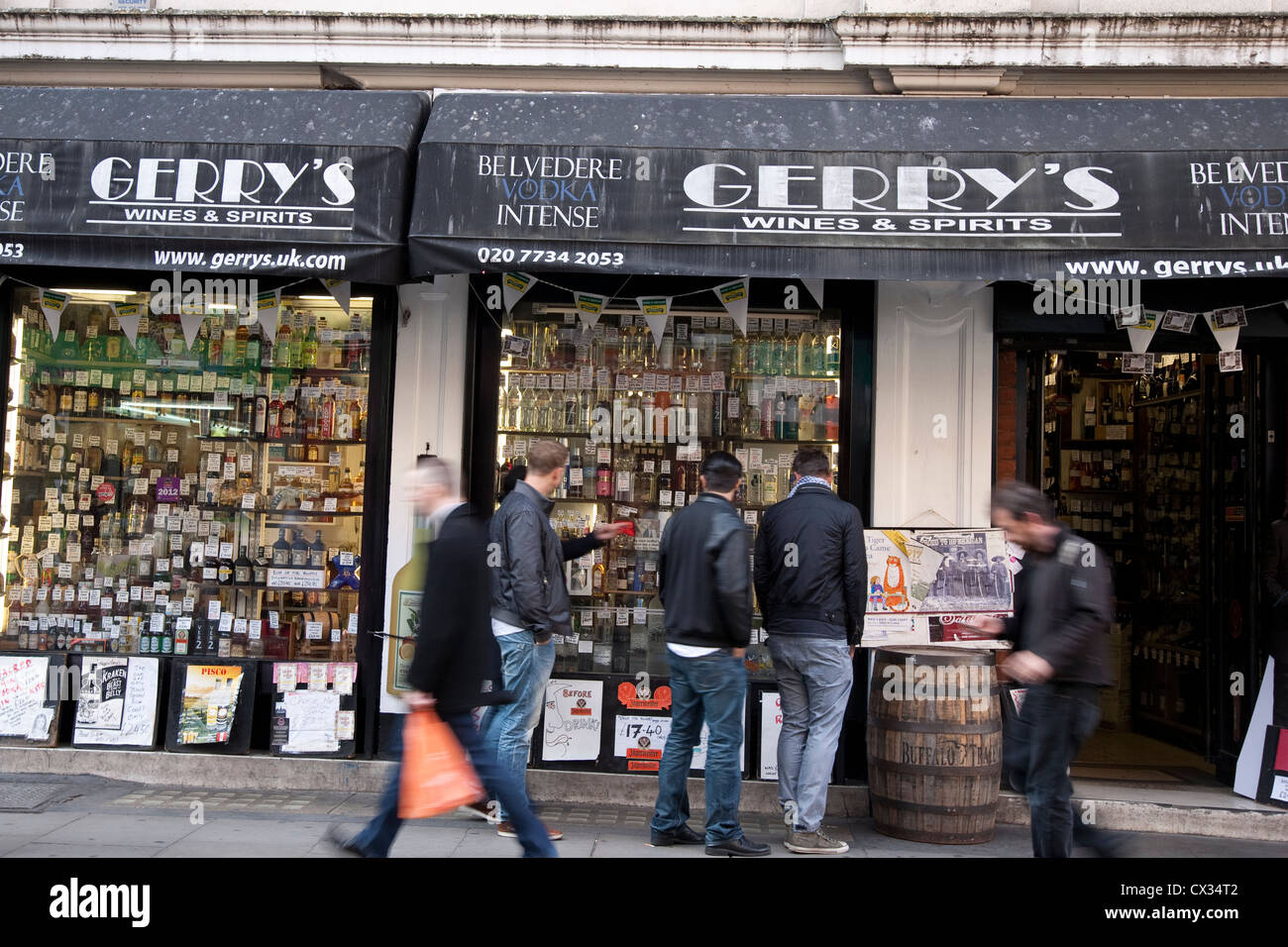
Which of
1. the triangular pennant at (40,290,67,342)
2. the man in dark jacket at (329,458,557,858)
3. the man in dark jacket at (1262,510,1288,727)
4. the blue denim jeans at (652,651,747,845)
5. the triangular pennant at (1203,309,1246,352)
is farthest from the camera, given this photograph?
the triangular pennant at (40,290,67,342)

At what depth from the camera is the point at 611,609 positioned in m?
7.07

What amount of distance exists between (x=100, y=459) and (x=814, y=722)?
16.7ft

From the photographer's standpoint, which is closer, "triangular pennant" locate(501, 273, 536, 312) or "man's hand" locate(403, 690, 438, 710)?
"man's hand" locate(403, 690, 438, 710)

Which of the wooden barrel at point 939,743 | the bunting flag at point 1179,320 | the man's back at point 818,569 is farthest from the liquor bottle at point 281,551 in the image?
the bunting flag at point 1179,320

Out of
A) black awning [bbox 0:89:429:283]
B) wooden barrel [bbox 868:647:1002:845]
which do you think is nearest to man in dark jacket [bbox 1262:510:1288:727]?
wooden barrel [bbox 868:647:1002:845]

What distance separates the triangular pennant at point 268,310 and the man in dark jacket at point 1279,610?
21.2ft

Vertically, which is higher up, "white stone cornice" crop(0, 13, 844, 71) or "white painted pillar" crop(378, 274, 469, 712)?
"white stone cornice" crop(0, 13, 844, 71)

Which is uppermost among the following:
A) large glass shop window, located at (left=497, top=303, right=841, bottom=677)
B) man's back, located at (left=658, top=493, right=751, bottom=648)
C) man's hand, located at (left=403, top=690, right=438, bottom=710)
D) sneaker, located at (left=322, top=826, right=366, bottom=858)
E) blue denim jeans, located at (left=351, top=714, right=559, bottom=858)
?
large glass shop window, located at (left=497, top=303, right=841, bottom=677)

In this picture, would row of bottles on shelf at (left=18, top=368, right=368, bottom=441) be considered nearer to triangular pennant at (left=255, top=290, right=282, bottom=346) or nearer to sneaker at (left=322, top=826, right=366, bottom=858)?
triangular pennant at (left=255, top=290, right=282, bottom=346)

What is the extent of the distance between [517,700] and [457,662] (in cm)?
137

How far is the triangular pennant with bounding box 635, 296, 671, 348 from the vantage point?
6.86m

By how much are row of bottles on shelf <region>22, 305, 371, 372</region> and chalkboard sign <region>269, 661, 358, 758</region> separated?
2.00m

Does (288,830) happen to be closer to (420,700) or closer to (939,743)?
(420,700)

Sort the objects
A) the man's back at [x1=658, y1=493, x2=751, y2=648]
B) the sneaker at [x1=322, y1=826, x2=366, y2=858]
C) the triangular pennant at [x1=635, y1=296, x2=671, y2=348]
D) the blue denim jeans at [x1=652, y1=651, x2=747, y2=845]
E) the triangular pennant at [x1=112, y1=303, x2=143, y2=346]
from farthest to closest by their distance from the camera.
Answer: the triangular pennant at [x1=112, y1=303, x2=143, y2=346], the triangular pennant at [x1=635, y1=296, x2=671, y2=348], the blue denim jeans at [x1=652, y1=651, x2=747, y2=845], the man's back at [x1=658, y1=493, x2=751, y2=648], the sneaker at [x1=322, y1=826, x2=366, y2=858]
